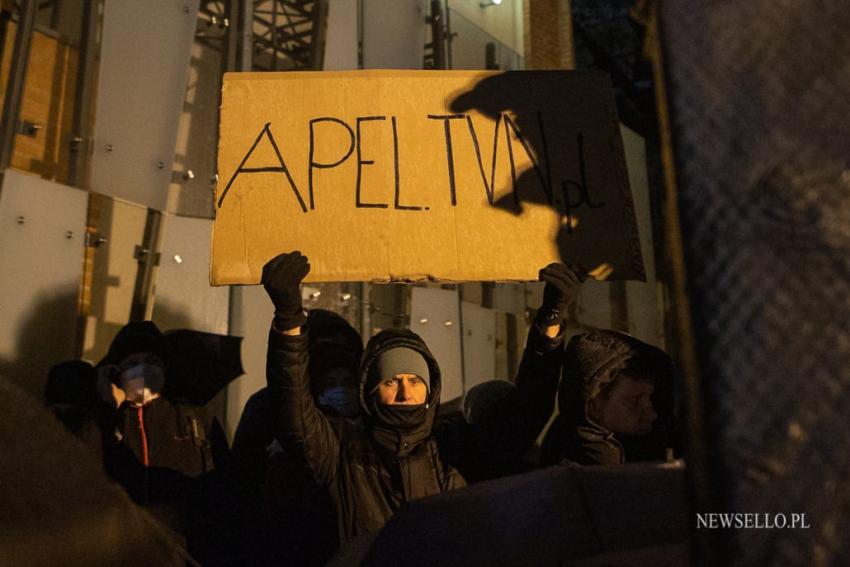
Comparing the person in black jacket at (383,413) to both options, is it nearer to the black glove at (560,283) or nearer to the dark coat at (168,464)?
the black glove at (560,283)

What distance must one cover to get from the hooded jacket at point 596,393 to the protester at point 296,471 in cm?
73

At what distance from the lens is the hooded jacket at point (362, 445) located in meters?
2.04

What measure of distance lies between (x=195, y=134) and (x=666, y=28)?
532 centimetres

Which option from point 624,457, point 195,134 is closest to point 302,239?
point 624,457

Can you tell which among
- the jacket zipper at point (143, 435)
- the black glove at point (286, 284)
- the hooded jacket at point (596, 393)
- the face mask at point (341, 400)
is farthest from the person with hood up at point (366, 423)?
the jacket zipper at point (143, 435)

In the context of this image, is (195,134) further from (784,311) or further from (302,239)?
(784,311)

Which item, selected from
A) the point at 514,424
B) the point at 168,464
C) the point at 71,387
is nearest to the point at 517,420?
the point at 514,424

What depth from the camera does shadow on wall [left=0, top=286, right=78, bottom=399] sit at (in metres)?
3.99

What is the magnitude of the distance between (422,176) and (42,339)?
2857 mm

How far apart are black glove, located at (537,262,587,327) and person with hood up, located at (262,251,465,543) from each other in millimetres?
496

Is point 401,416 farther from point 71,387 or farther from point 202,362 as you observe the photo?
point 202,362

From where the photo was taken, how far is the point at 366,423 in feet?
7.59

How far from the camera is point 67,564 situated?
77 centimetres

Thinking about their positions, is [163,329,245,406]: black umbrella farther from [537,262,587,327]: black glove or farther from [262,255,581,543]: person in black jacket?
[537,262,587,327]: black glove
